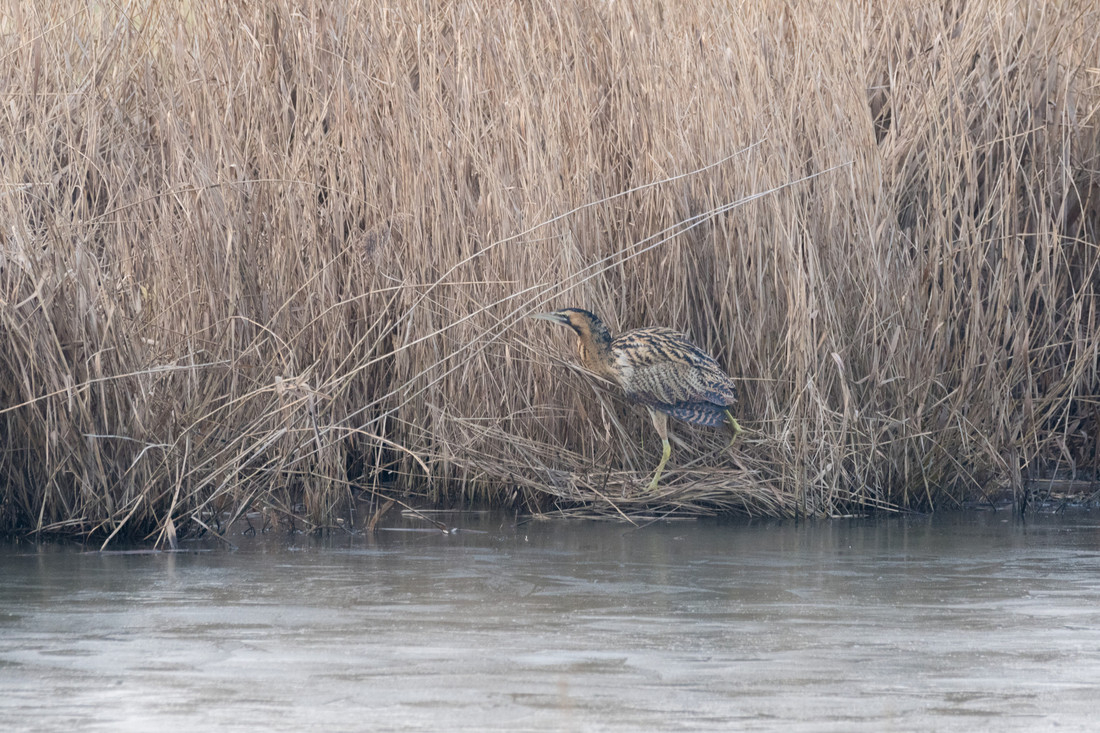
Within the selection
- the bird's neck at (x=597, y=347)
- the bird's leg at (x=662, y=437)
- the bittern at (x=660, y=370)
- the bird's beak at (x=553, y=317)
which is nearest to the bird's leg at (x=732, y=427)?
the bittern at (x=660, y=370)

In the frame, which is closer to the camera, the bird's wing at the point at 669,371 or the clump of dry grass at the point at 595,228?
the bird's wing at the point at 669,371

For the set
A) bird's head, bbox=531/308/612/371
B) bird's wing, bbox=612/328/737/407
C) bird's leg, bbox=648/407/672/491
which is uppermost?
bird's head, bbox=531/308/612/371

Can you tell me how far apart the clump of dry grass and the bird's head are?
0.48 feet

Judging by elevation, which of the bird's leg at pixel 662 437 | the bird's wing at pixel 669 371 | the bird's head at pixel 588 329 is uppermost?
the bird's head at pixel 588 329

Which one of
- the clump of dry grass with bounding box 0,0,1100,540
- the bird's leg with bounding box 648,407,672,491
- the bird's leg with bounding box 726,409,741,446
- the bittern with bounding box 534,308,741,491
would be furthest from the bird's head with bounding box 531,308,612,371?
the bird's leg with bounding box 726,409,741,446

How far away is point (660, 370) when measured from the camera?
6926 mm

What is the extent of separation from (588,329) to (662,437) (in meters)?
0.57

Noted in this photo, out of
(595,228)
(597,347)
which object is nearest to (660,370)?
(597,347)

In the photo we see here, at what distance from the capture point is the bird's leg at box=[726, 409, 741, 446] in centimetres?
707

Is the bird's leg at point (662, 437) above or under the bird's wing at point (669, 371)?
under

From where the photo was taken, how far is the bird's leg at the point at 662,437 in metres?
7.11

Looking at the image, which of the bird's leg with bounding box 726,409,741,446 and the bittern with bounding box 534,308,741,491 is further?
the bird's leg with bounding box 726,409,741,446

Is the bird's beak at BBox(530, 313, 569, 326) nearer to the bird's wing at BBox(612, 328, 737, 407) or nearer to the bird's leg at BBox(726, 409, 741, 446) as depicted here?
the bird's wing at BBox(612, 328, 737, 407)

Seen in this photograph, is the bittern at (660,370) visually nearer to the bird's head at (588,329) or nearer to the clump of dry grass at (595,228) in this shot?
the bird's head at (588,329)
